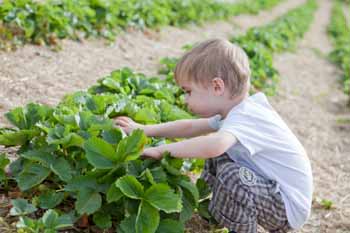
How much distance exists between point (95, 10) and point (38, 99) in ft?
8.19

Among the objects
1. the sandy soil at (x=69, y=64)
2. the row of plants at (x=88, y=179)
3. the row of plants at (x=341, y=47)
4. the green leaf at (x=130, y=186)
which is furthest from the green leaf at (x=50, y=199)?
the row of plants at (x=341, y=47)

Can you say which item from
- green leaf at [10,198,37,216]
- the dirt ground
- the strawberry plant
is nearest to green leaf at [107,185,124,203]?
green leaf at [10,198,37,216]

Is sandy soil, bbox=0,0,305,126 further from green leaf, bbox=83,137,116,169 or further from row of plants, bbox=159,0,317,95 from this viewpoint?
green leaf, bbox=83,137,116,169

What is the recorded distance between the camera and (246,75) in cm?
259

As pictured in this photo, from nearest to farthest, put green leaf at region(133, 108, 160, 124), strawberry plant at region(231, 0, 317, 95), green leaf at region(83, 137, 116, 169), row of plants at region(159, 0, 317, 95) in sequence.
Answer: green leaf at region(83, 137, 116, 169)
green leaf at region(133, 108, 160, 124)
row of plants at region(159, 0, 317, 95)
strawberry plant at region(231, 0, 317, 95)

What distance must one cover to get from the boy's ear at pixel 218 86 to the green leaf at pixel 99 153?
21.8 inches

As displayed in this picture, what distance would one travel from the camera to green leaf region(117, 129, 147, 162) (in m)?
2.37

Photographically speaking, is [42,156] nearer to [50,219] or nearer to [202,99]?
[50,219]

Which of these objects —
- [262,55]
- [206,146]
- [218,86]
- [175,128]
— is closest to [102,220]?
[206,146]

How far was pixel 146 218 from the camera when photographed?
2.30m

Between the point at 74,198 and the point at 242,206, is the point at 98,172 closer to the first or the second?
the point at 74,198

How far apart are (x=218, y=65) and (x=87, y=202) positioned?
33.2 inches

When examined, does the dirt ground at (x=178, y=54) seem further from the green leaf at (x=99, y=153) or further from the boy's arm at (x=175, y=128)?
the green leaf at (x=99, y=153)

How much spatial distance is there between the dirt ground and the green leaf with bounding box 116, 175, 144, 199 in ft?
1.97
